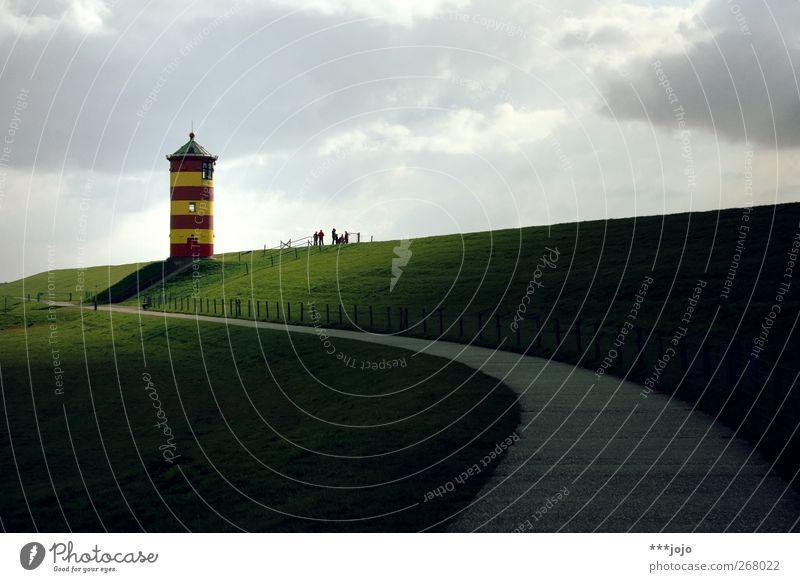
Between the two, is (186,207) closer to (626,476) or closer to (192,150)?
(192,150)

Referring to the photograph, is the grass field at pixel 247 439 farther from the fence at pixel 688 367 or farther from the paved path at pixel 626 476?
the fence at pixel 688 367

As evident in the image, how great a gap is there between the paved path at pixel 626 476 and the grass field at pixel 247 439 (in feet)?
2.09

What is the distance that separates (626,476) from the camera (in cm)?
959

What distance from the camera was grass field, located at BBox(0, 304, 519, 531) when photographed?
411 inches

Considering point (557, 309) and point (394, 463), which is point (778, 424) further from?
point (557, 309)

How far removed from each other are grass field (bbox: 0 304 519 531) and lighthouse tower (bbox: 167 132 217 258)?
45.3 metres

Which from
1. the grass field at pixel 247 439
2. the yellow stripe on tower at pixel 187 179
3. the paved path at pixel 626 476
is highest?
the yellow stripe on tower at pixel 187 179

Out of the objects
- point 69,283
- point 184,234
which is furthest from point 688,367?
point 69,283

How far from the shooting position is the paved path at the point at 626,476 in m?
8.09

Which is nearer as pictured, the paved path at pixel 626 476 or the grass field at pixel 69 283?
the paved path at pixel 626 476

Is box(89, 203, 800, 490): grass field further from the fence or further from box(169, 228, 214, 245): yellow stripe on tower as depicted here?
box(169, 228, 214, 245): yellow stripe on tower

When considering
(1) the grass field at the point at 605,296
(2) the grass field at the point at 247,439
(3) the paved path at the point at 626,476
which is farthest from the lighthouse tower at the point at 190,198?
(3) the paved path at the point at 626,476
